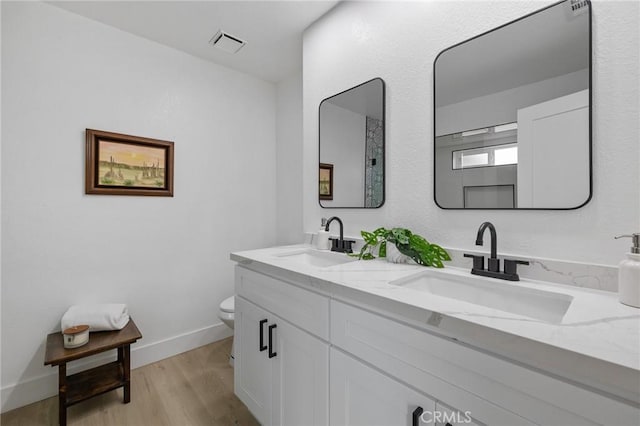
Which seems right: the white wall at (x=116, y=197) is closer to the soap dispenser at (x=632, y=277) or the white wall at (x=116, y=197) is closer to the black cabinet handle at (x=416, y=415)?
the black cabinet handle at (x=416, y=415)

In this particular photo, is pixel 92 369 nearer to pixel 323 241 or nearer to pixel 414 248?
pixel 323 241

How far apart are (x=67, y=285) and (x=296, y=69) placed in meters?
2.40

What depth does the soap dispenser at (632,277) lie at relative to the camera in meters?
0.73

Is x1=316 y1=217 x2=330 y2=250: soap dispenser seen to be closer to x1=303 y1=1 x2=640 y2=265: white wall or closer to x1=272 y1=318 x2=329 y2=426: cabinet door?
x1=303 y1=1 x2=640 y2=265: white wall

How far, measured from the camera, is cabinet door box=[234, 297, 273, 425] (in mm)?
1312

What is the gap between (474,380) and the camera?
2.11 feet

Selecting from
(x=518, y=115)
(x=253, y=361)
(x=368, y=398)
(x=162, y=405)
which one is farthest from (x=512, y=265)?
(x=162, y=405)

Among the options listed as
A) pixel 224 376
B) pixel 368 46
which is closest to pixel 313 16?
pixel 368 46

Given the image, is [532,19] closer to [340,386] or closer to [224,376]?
[340,386]

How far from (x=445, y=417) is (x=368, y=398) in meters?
0.24

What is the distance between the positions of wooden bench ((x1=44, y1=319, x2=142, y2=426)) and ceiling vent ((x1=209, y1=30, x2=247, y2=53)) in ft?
6.90

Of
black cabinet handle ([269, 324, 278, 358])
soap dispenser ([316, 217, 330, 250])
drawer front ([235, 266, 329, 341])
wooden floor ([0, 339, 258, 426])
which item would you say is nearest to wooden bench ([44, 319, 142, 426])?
wooden floor ([0, 339, 258, 426])

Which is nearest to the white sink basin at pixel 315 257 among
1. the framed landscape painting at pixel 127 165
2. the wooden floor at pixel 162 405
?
the wooden floor at pixel 162 405

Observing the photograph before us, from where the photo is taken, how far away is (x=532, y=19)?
1.05m
